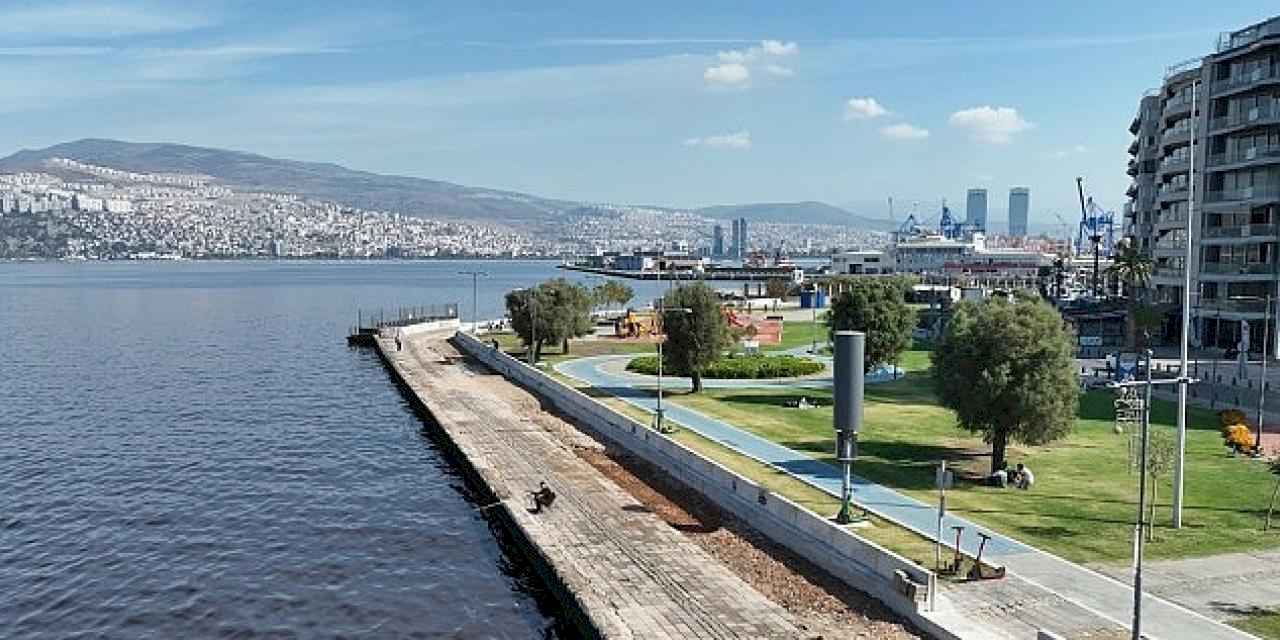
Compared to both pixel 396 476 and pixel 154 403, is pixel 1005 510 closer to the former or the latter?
pixel 396 476

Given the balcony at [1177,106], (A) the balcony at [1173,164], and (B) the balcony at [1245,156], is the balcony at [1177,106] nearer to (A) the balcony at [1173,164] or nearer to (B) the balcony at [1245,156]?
(A) the balcony at [1173,164]

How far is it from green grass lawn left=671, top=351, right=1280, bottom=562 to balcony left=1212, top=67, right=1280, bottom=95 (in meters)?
31.3

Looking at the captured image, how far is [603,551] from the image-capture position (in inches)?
1117

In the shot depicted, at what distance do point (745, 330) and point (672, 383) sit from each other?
566 inches

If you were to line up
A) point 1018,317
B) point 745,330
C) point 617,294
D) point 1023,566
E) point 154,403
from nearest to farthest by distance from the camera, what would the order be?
point 1023,566
point 1018,317
point 154,403
point 745,330
point 617,294

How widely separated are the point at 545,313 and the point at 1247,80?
163 ft

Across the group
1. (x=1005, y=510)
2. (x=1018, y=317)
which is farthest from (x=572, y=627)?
(x=1018, y=317)

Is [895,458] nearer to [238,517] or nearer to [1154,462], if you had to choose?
[1154,462]

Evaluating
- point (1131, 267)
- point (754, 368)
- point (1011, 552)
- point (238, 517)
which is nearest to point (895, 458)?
point (1011, 552)

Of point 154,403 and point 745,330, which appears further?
point 745,330

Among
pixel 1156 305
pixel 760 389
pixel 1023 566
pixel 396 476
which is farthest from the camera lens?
pixel 1156 305

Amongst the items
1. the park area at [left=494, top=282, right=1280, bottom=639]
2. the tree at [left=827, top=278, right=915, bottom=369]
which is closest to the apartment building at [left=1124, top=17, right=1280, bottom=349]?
the tree at [left=827, top=278, right=915, bottom=369]

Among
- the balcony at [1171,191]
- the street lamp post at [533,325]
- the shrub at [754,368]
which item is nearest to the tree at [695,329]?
the shrub at [754,368]

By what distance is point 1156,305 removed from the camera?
83938 millimetres
